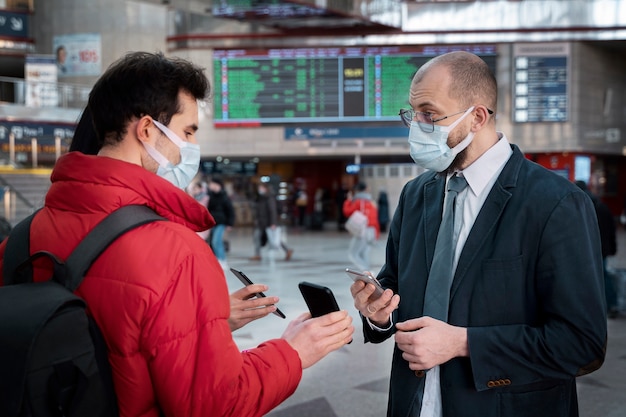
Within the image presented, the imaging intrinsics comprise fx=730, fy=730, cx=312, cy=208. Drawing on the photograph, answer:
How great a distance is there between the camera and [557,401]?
2.20m

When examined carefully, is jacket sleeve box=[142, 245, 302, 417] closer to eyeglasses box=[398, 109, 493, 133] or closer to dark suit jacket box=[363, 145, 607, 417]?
dark suit jacket box=[363, 145, 607, 417]

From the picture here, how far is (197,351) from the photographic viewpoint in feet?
5.36

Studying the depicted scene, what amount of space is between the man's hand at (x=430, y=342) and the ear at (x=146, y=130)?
0.88 meters

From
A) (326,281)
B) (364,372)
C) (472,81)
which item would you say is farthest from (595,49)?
(472,81)

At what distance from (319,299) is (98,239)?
59 cm

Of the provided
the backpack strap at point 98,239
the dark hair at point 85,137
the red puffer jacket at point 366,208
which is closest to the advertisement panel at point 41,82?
the red puffer jacket at point 366,208

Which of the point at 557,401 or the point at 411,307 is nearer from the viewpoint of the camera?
the point at 557,401

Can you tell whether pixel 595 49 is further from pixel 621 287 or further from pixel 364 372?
pixel 364 372

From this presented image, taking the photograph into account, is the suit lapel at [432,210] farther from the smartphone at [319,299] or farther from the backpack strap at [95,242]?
the backpack strap at [95,242]

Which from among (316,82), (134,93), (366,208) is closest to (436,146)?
(134,93)

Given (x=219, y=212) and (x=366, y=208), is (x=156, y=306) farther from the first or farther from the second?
(x=219, y=212)

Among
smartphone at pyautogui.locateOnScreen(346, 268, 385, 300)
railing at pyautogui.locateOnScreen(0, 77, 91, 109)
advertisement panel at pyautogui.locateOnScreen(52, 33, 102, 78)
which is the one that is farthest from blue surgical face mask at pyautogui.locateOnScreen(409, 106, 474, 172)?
advertisement panel at pyautogui.locateOnScreen(52, 33, 102, 78)

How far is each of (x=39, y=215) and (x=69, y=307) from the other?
1.37 ft

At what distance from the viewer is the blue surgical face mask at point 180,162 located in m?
1.86
